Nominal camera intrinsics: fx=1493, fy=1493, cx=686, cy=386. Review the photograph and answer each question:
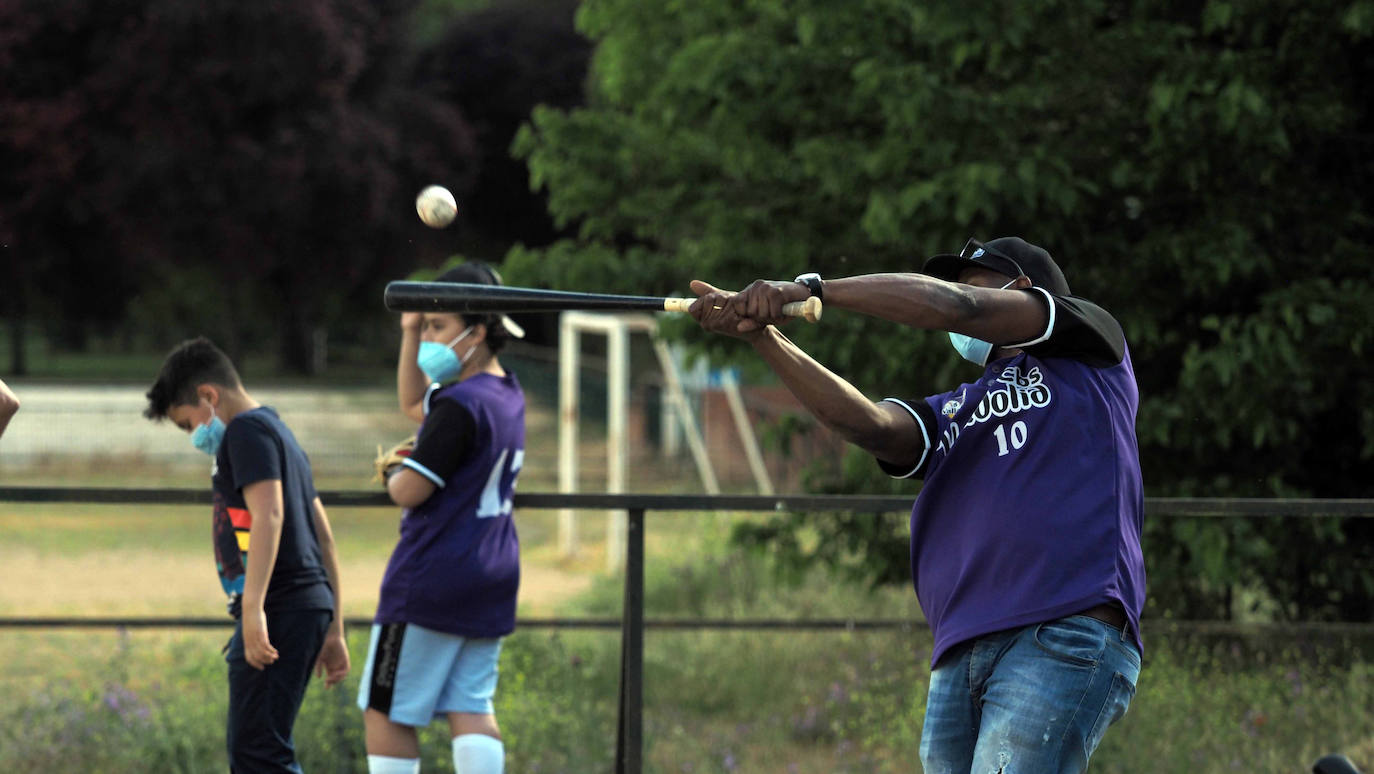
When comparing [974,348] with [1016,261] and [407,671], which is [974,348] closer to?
[1016,261]

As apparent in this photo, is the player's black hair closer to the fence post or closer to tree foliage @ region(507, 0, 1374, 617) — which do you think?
the fence post

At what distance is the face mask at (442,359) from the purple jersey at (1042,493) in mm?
1976

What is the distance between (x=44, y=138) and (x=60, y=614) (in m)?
20.3

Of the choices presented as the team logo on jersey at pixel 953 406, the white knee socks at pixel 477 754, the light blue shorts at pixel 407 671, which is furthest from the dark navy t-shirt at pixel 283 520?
the team logo on jersey at pixel 953 406

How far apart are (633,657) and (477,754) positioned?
57 cm

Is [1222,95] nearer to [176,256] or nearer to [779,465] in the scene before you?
[779,465]

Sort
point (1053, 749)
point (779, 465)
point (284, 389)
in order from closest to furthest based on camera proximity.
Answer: point (1053, 749), point (779, 465), point (284, 389)

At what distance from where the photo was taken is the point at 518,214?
35.0 metres

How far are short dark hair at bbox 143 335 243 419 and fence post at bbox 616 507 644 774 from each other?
1.31m

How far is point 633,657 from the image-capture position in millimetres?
4758

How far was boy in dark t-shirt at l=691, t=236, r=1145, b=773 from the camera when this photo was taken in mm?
3049

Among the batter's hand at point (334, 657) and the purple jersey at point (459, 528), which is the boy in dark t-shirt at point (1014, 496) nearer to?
the purple jersey at point (459, 528)

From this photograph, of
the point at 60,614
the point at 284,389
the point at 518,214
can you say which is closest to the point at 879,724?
the point at 60,614

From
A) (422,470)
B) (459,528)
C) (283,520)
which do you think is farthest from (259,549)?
(459,528)
